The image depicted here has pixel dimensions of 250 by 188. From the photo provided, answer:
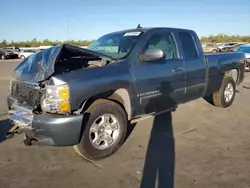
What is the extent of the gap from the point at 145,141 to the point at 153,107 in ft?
1.96

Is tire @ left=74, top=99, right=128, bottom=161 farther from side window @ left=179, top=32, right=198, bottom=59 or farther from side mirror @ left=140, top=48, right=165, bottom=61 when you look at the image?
side window @ left=179, top=32, right=198, bottom=59

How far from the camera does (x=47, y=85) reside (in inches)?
146

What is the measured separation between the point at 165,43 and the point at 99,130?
2.19 m

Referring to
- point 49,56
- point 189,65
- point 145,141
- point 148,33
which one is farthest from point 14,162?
point 189,65

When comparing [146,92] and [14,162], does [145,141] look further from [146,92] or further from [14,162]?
[14,162]

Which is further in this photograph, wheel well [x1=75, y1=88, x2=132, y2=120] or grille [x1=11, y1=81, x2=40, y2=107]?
wheel well [x1=75, y1=88, x2=132, y2=120]

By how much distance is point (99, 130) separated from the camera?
4.12 metres

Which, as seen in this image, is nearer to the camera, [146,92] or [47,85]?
[47,85]

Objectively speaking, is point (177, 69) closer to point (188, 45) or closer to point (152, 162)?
point (188, 45)

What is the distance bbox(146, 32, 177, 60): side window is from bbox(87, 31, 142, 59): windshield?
30 cm

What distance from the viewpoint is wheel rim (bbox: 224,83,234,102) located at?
6998 mm

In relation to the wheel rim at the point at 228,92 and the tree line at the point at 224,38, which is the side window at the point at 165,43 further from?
the tree line at the point at 224,38

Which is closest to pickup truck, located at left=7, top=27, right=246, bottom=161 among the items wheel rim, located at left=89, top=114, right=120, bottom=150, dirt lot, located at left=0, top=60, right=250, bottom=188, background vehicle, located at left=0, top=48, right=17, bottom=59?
wheel rim, located at left=89, top=114, right=120, bottom=150

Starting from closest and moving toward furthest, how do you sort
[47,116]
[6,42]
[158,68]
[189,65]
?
[47,116]
[158,68]
[189,65]
[6,42]
